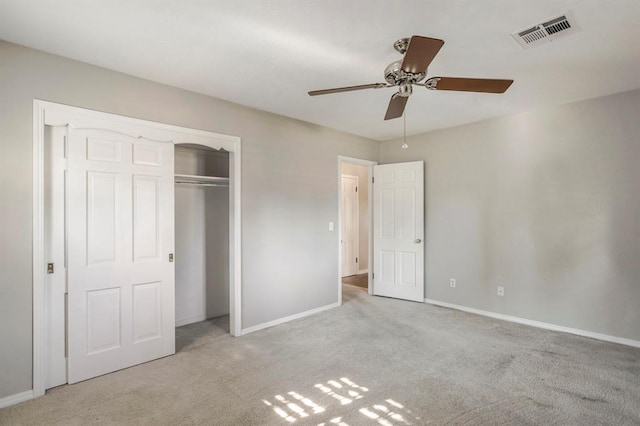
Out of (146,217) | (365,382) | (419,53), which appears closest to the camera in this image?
(419,53)

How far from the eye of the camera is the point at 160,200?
3053mm

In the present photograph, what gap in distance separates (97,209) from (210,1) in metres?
1.89

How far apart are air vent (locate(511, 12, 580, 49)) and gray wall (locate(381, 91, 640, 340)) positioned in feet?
5.97

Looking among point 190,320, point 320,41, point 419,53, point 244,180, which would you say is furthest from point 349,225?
point 419,53

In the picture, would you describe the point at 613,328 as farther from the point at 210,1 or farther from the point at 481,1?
the point at 210,1

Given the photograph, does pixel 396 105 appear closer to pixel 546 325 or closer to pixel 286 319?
pixel 286 319

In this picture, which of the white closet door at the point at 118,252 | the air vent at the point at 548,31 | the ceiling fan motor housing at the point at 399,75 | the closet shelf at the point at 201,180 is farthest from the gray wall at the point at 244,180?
the air vent at the point at 548,31

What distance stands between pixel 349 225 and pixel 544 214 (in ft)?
12.5

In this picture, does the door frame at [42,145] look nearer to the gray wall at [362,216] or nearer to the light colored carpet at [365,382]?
the light colored carpet at [365,382]

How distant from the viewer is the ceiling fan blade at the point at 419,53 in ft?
5.33

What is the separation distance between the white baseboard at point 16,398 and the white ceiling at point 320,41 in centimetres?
254

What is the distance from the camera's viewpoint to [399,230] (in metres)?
5.10

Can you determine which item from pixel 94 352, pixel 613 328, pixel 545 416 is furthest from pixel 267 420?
pixel 613 328

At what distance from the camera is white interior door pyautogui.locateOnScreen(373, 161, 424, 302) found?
490 cm
